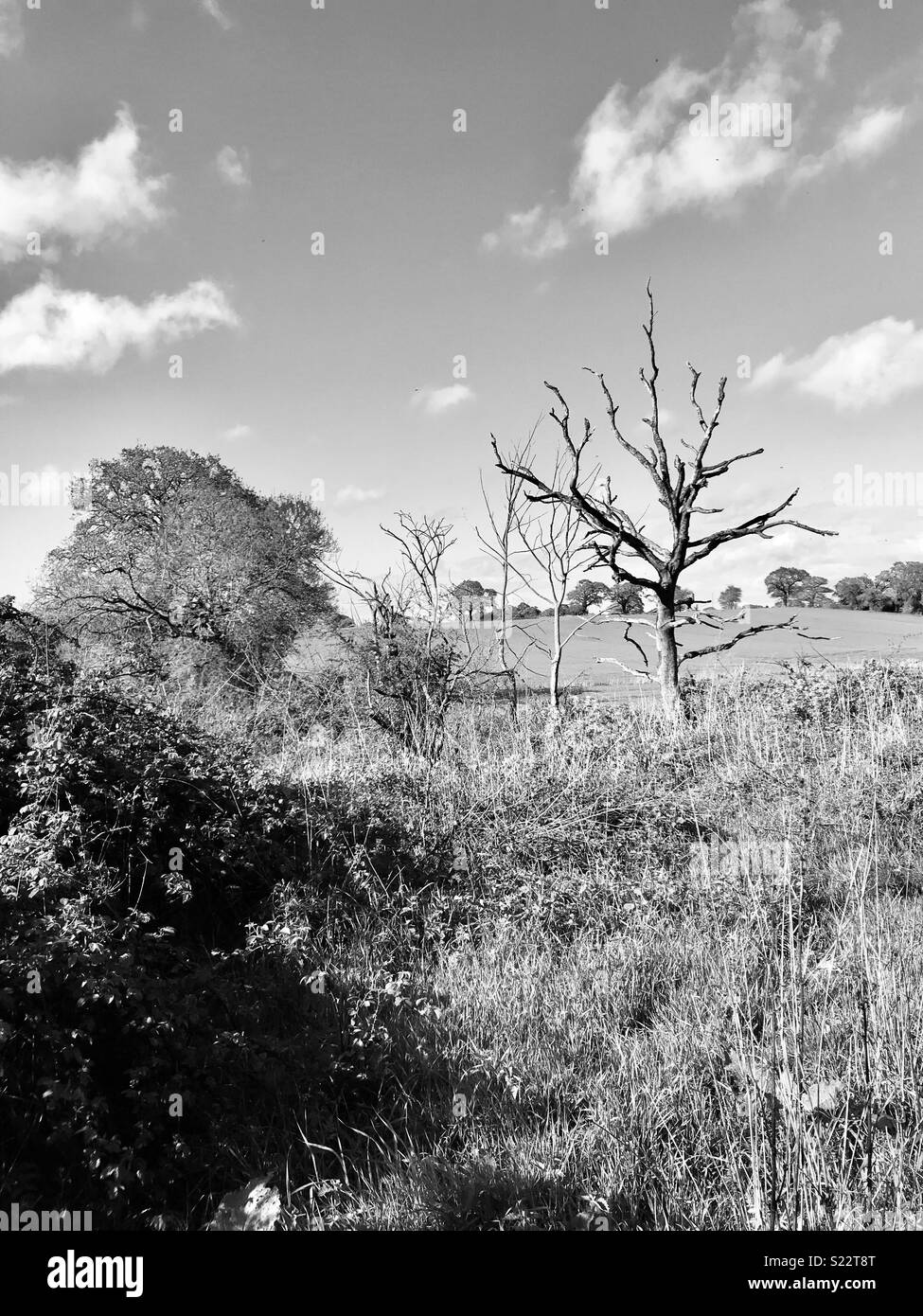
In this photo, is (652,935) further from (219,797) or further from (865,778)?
(865,778)

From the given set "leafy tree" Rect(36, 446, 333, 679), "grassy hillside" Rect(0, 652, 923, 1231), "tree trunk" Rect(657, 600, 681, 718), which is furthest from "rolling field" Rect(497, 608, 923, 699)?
"grassy hillside" Rect(0, 652, 923, 1231)

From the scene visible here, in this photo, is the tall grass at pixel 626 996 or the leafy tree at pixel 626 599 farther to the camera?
the leafy tree at pixel 626 599

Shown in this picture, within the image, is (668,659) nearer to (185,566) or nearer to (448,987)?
(448,987)

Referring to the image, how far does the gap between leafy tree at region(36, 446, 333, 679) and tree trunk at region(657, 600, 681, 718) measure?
23.4ft

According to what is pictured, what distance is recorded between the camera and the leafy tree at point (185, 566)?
1627cm

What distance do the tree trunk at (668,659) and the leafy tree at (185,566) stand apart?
7141 millimetres

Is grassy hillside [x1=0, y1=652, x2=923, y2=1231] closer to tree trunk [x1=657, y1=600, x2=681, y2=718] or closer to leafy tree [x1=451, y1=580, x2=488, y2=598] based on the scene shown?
tree trunk [x1=657, y1=600, x2=681, y2=718]

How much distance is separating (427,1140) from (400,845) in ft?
9.77

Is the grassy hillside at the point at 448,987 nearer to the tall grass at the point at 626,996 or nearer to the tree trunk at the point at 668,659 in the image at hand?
the tall grass at the point at 626,996

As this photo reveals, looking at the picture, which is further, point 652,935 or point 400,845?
point 400,845

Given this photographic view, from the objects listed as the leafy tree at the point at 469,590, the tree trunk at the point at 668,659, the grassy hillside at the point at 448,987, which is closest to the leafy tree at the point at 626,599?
the tree trunk at the point at 668,659

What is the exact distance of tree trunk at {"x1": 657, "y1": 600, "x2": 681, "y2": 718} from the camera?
30.4 feet

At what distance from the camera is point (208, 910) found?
4750 millimetres
